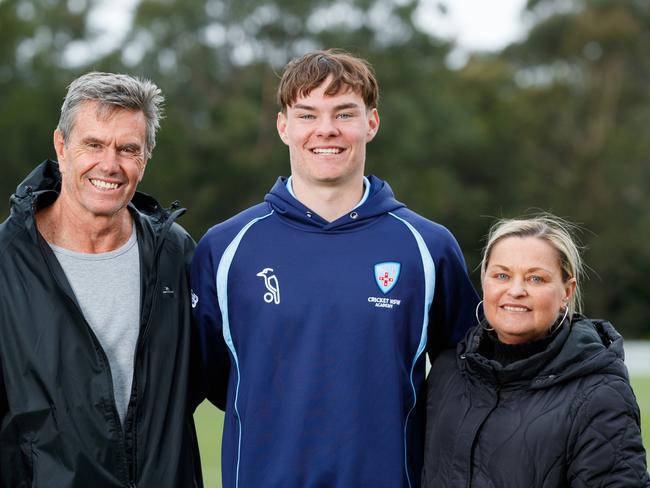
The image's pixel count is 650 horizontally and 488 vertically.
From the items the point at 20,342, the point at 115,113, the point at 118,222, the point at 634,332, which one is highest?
the point at 115,113

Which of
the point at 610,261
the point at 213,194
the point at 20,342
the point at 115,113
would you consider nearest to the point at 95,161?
the point at 115,113

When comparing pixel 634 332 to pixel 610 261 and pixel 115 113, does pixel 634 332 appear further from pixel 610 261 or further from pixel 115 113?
pixel 115 113

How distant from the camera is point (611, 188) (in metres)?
34.9

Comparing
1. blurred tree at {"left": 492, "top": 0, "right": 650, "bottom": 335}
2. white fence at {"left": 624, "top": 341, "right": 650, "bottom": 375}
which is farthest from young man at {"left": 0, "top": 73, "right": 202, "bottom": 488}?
blurred tree at {"left": 492, "top": 0, "right": 650, "bottom": 335}

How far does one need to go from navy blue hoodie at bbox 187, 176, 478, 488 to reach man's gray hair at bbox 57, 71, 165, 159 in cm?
59

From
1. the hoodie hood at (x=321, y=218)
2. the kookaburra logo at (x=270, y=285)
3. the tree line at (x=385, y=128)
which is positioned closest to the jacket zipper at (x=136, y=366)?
the kookaburra logo at (x=270, y=285)

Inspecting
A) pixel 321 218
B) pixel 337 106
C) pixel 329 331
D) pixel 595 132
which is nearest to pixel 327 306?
pixel 329 331

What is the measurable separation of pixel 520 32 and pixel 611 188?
13.4m

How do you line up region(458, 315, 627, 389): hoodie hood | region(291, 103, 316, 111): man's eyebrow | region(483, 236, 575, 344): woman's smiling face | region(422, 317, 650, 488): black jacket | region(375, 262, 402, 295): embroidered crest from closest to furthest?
region(422, 317, 650, 488): black jacket, region(458, 315, 627, 389): hoodie hood, region(483, 236, 575, 344): woman's smiling face, region(375, 262, 402, 295): embroidered crest, region(291, 103, 316, 111): man's eyebrow

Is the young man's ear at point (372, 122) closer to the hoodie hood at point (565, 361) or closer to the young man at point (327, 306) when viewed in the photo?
the young man at point (327, 306)

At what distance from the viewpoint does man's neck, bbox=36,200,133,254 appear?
441 cm

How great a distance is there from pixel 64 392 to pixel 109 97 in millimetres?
1158

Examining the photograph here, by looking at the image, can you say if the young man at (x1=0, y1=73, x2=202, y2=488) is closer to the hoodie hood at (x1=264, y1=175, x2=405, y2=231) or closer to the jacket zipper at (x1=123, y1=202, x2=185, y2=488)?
the jacket zipper at (x1=123, y1=202, x2=185, y2=488)

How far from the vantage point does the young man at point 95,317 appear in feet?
13.6
